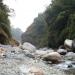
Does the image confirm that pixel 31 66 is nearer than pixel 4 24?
Yes

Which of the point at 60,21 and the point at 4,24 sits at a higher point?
the point at 60,21

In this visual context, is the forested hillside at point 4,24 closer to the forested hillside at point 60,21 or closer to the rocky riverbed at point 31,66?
the forested hillside at point 60,21

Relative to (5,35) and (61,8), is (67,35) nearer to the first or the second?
(61,8)

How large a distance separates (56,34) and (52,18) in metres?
2.62

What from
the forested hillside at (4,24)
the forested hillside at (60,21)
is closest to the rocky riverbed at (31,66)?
the forested hillside at (4,24)

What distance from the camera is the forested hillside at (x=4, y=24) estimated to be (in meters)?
22.6

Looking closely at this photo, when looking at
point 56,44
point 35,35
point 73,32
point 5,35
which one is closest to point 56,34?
point 56,44

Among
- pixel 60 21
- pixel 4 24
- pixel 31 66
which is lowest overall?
pixel 31 66

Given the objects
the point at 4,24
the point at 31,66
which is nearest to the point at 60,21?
the point at 4,24

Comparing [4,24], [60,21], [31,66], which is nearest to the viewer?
[31,66]

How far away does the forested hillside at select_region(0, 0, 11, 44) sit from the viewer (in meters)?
22.6

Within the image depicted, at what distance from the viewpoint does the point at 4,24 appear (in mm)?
23125

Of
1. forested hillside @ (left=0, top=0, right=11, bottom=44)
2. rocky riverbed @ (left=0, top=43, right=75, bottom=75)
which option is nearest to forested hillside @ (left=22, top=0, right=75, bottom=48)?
forested hillside @ (left=0, top=0, right=11, bottom=44)

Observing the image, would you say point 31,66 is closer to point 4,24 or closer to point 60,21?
point 4,24
